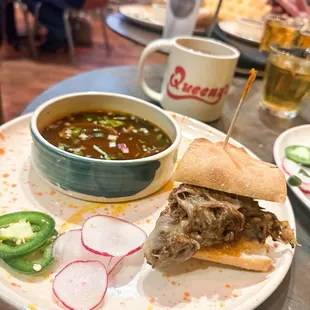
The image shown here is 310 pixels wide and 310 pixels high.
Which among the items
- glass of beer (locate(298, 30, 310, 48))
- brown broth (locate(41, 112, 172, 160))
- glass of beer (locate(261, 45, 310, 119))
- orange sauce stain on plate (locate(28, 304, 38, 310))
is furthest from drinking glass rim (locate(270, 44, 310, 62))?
orange sauce stain on plate (locate(28, 304, 38, 310))

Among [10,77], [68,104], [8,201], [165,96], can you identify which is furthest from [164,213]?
[10,77]

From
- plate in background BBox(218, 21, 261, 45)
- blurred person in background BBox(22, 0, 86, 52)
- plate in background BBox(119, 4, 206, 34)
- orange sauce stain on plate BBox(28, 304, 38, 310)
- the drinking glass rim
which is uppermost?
the drinking glass rim

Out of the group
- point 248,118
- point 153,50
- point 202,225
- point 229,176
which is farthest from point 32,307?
point 248,118

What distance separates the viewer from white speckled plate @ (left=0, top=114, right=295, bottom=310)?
0.68 meters

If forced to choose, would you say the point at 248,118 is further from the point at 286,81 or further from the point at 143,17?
the point at 143,17

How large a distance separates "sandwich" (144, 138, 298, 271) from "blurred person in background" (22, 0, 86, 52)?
3.97 meters

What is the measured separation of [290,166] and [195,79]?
1.40 feet

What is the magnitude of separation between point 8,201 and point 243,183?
19.6 inches

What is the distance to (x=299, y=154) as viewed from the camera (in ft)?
4.15

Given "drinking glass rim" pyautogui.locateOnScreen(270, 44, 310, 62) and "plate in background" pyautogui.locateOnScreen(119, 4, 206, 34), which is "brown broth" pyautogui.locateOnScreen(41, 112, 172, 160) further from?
"plate in background" pyautogui.locateOnScreen(119, 4, 206, 34)

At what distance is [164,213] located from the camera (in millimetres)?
800

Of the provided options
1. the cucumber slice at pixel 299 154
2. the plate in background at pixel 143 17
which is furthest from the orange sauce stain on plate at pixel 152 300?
the plate in background at pixel 143 17

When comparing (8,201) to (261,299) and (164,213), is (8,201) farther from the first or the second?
(261,299)

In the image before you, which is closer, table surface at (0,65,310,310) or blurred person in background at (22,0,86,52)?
table surface at (0,65,310,310)
